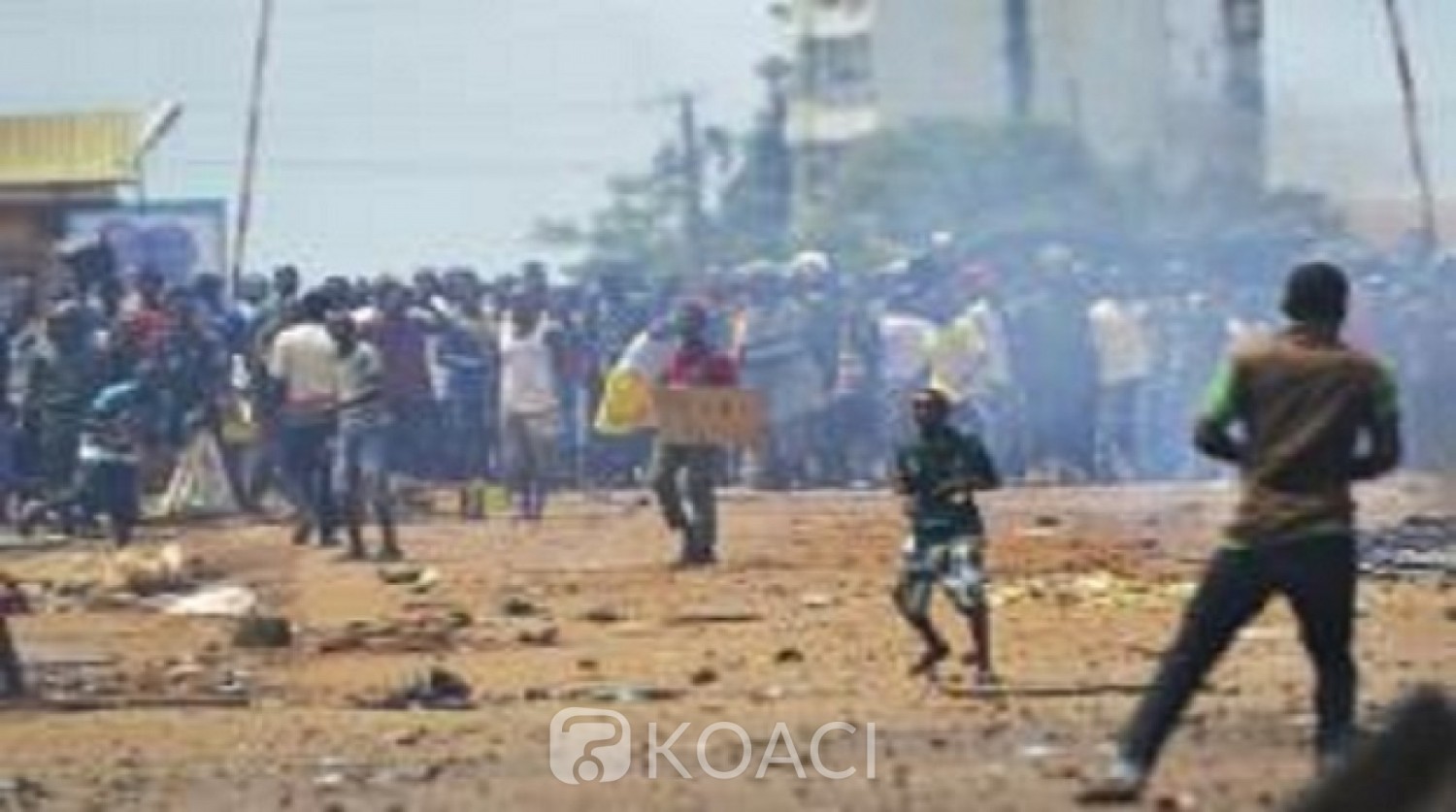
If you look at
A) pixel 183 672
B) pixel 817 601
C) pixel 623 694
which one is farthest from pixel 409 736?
pixel 817 601

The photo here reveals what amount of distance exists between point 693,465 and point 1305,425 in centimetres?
885

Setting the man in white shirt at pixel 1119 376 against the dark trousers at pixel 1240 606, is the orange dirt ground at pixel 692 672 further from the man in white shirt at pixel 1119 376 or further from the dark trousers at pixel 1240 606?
the man in white shirt at pixel 1119 376

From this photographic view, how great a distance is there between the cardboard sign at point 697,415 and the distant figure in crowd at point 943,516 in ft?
18.4

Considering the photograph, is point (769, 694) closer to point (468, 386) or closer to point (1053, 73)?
point (468, 386)

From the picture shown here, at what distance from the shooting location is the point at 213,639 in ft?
45.4

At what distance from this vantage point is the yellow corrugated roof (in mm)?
27172

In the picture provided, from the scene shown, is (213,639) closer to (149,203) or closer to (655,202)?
(149,203)

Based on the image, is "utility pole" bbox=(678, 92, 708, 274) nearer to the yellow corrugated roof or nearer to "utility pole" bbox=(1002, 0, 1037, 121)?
"utility pole" bbox=(1002, 0, 1037, 121)

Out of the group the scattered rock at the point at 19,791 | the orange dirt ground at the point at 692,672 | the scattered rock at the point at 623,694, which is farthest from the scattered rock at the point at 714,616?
the scattered rock at the point at 19,791

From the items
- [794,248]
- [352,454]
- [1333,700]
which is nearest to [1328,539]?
[1333,700]

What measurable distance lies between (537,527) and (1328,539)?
11913 mm

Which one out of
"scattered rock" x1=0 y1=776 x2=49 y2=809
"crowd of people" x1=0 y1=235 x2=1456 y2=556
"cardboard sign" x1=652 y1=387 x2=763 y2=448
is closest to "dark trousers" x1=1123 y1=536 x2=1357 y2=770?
"scattered rock" x1=0 y1=776 x2=49 y2=809

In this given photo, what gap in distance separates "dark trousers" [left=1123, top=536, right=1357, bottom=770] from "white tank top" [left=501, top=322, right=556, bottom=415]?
1217 centimetres

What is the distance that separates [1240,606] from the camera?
8.30 m
